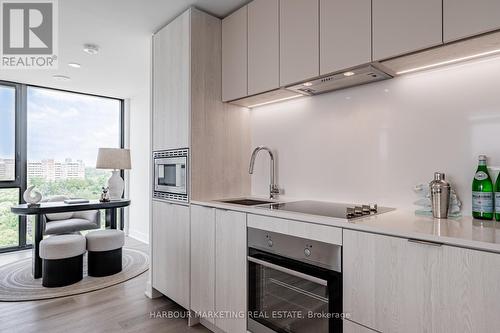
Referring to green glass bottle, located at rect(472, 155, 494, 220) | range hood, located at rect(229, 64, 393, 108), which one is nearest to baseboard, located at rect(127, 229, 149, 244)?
range hood, located at rect(229, 64, 393, 108)

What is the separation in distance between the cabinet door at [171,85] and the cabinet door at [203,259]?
60 cm

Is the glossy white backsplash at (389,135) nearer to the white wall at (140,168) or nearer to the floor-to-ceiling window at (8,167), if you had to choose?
the white wall at (140,168)

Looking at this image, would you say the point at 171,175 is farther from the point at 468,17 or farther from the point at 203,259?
the point at 468,17

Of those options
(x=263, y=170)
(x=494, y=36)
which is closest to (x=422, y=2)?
(x=494, y=36)

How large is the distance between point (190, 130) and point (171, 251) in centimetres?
105

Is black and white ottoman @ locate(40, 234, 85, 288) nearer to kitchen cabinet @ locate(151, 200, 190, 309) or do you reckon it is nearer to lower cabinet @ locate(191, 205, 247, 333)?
kitchen cabinet @ locate(151, 200, 190, 309)

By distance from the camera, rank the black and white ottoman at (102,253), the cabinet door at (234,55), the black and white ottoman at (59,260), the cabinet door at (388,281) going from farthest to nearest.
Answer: the black and white ottoman at (102,253), the black and white ottoman at (59,260), the cabinet door at (234,55), the cabinet door at (388,281)

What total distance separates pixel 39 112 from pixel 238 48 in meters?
3.79

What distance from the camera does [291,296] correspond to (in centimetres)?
157

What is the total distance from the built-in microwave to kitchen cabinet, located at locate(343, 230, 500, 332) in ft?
4.50

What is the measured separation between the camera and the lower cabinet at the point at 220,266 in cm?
181

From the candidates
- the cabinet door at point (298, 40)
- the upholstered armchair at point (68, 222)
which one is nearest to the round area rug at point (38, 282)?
the upholstered armchair at point (68, 222)

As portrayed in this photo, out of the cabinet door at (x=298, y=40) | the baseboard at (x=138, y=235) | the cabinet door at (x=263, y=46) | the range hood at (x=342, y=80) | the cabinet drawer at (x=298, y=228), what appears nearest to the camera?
the cabinet drawer at (x=298, y=228)

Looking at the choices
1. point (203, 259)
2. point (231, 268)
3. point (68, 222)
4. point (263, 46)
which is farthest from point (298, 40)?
point (68, 222)
